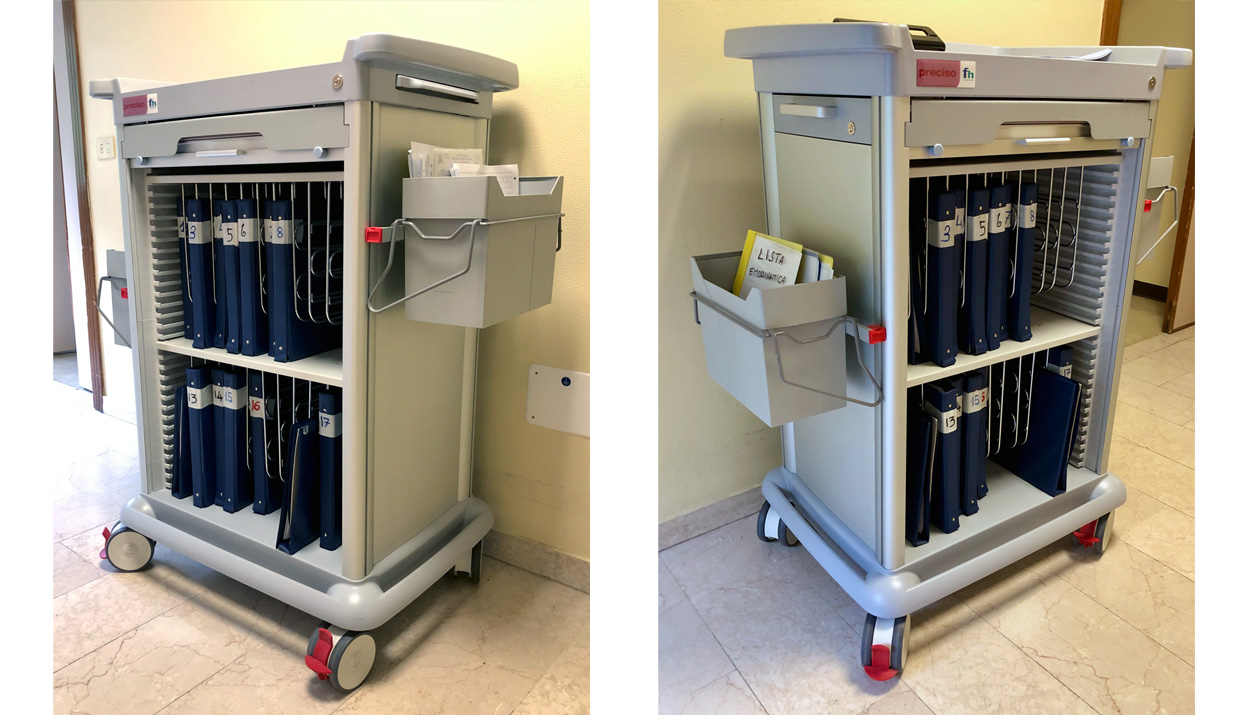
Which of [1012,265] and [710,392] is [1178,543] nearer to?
[1012,265]

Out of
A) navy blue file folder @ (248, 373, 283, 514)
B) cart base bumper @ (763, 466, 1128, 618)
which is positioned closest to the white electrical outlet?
navy blue file folder @ (248, 373, 283, 514)

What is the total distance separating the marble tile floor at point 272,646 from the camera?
1.29 m

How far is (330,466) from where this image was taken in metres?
1.43

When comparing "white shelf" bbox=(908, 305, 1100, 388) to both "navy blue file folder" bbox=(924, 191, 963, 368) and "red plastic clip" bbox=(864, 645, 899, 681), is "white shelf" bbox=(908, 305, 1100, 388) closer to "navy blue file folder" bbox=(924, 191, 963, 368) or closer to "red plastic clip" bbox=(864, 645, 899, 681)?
"navy blue file folder" bbox=(924, 191, 963, 368)

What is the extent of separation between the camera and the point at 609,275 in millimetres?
963

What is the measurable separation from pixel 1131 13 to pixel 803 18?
183 cm

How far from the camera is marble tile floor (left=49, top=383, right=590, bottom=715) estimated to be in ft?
4.25

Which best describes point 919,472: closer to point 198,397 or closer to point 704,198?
point 704,198

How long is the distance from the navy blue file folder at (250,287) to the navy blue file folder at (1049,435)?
A: 1.74 m

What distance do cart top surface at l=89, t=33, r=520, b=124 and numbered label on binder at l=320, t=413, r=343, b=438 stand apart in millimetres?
589
